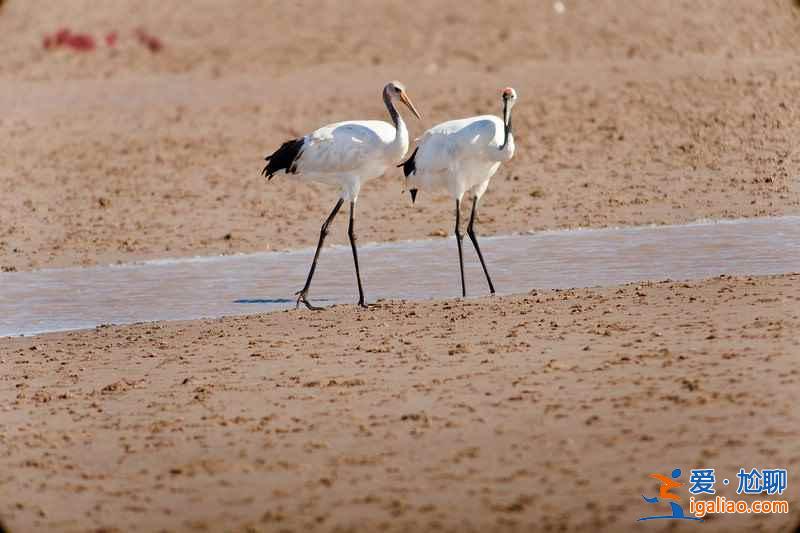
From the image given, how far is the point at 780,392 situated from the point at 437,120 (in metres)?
11.1

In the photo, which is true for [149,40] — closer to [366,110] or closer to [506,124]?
[366,110]

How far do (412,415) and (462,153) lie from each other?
4.52 meters

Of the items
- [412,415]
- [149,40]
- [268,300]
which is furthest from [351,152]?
[149,40]

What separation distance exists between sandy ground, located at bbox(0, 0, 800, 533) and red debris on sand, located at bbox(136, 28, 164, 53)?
→ 0.56 metres

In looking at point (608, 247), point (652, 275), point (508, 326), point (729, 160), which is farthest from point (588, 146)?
point (508, 326)

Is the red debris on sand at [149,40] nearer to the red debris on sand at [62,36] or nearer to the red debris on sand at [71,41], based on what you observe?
the red debris on sand at [71,41]

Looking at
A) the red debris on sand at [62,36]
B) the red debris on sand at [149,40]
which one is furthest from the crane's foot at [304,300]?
the red debris on sand at [62,36]

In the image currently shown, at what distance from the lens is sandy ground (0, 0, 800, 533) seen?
621cm

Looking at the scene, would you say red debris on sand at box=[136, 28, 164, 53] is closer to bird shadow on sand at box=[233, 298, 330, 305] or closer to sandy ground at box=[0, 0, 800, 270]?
sandy ground at box=[0, 0, 800, 270]

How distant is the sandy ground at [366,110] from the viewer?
13.8 m

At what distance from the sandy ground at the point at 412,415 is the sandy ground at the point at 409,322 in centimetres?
2

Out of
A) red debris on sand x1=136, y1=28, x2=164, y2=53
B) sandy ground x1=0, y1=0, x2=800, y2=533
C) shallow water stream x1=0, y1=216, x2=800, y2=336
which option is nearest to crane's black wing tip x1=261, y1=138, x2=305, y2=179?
sandy ground x1=0, y1=0, x2=800, y2=533

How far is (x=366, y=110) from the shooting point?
18.4 m

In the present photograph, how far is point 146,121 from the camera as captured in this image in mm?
18312
